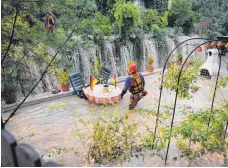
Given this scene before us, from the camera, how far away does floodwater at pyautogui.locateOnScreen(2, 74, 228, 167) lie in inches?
188

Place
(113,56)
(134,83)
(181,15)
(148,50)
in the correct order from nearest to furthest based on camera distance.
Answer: (134,83) < (113,56) < (148,50) < (181,15)

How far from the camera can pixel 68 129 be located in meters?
6.46

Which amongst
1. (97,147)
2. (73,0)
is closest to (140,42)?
(73,0)

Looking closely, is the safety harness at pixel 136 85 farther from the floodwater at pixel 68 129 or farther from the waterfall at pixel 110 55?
the waterfall at pixel 110 55

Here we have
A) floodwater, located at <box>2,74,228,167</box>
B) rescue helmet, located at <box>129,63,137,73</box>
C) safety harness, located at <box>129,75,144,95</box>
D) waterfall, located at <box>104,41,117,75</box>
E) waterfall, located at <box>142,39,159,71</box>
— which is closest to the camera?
floodwater, located at <box>2,74,228,167</box>

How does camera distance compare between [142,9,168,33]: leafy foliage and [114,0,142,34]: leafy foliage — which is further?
[142,9,168,33]: leafy foliage

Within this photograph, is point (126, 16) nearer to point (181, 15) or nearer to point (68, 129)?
point (181, 15)

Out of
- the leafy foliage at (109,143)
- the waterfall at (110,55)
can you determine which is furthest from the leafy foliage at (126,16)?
the leafy foliage at (109,143)

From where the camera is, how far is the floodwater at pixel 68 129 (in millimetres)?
4764

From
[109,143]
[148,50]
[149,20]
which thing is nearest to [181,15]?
[149,20]

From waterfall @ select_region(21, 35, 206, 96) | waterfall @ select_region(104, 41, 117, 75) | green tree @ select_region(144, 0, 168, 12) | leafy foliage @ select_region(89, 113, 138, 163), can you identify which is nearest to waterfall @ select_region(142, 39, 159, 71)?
waterfall @ select_region(21, 35, 206, 96)

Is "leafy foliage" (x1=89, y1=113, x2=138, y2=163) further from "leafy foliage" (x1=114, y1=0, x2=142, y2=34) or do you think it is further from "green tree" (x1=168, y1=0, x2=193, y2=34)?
"green tree" (x1=168, y1=0, x2=193, y2=34)

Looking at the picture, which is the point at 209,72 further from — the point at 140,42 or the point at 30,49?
the point at 30,49

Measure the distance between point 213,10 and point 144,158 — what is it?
18054 mm
